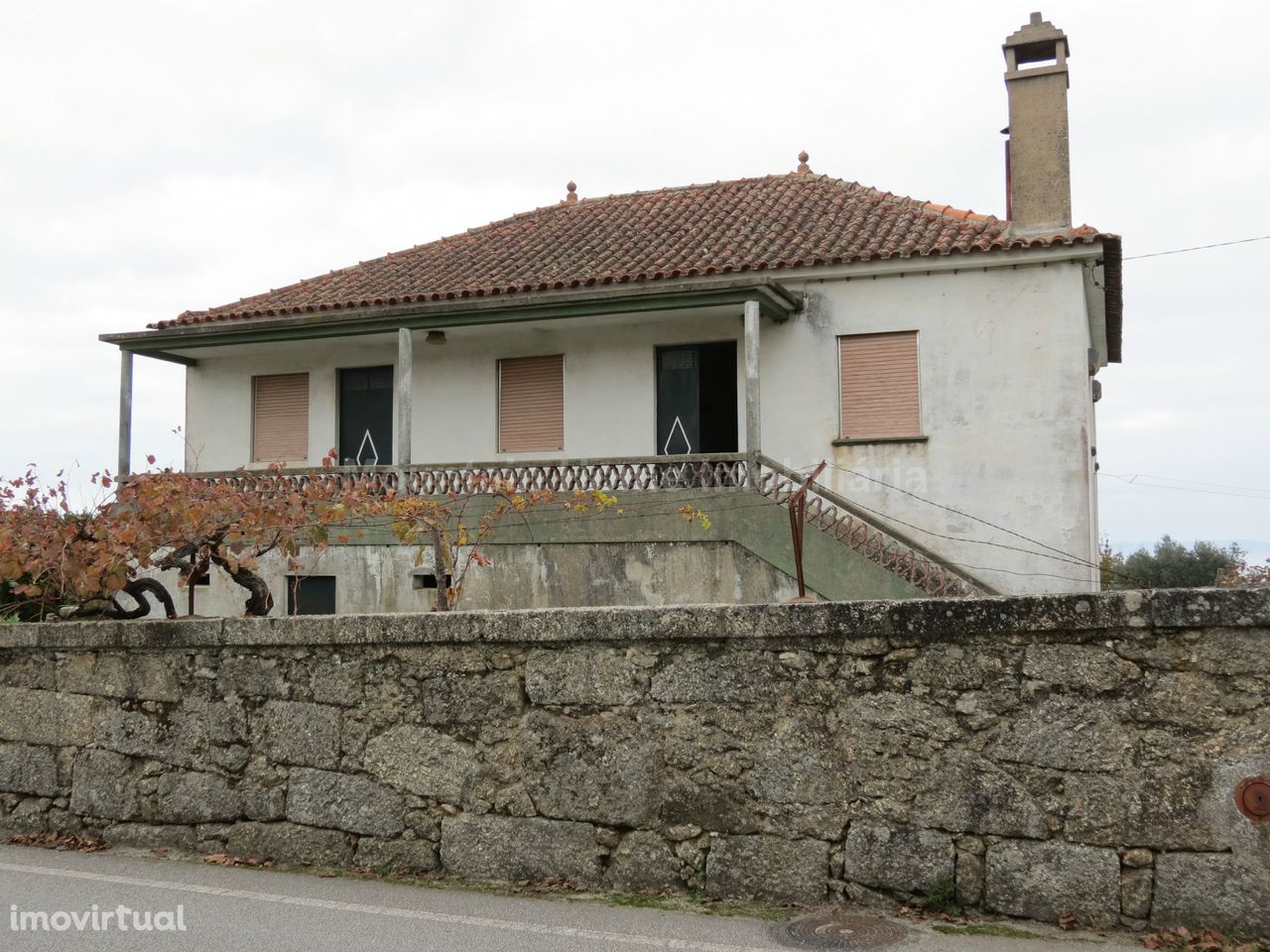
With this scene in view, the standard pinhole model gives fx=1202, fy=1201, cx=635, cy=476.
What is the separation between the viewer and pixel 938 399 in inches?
596

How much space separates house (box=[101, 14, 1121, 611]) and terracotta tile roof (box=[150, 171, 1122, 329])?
69mm

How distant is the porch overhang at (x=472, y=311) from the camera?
Answer: 48.9ft

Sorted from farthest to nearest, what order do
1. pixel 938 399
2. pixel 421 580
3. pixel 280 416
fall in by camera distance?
pixel 280 416 < pixel 421 580 < pixel 938 399

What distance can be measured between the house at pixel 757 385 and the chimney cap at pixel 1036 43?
3cm

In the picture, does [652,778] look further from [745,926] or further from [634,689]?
[745,926]

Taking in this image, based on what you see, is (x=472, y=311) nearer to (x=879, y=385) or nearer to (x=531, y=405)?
(x=531, y=405)

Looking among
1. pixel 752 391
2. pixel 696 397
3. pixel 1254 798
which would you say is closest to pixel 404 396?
pixel 696 397

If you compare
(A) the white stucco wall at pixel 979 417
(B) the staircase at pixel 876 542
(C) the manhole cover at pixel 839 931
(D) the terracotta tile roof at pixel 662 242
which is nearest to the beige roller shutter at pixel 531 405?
(D) the terracotta tile roof at pixel 662 242

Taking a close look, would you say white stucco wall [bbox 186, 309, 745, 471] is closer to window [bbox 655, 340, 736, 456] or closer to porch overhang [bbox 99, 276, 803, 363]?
window [bbox 655, 340, 736, 456]

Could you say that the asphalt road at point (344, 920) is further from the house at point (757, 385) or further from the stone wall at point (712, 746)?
the house at point (757, 385)

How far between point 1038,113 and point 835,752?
492 inches

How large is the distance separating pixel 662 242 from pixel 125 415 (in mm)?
8359

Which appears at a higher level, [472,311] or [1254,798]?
[472,311]

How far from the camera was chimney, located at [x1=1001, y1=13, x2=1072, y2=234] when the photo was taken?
15102 mm
